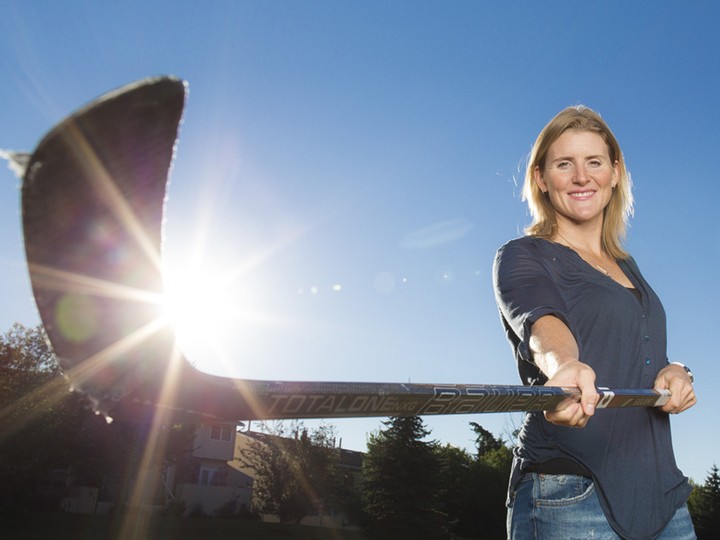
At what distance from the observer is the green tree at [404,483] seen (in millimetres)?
43625

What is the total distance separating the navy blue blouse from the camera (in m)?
2.46

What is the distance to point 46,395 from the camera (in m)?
31.3

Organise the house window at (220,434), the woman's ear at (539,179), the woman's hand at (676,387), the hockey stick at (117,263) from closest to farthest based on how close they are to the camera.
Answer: the hockey stick at (117,263) < the woman's hand at (676,387) < the woman's ear at (539,179) < the house window at (220,434)

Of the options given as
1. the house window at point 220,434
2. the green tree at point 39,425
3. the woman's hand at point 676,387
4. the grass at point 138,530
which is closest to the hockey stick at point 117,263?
the woman's hand at point 676,387

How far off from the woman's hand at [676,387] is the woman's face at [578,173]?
0.89 metres

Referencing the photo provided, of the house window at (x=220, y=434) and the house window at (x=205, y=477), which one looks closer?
the house window at (x=205, y=477)

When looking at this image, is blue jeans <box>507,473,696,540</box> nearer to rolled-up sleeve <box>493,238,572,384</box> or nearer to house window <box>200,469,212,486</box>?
rolled-up sleeve <box>493,238,572,384</box>

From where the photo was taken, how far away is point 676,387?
2.77 meters

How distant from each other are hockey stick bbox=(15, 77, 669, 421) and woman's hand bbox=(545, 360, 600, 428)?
3.28ft

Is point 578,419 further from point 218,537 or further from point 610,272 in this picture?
point 218,537

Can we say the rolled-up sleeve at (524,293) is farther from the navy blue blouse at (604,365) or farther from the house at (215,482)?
the house at (215,482)

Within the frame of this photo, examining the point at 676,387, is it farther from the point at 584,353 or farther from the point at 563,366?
the point at 563,366

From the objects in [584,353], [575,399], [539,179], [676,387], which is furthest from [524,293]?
[539,179]

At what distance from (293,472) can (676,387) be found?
48025mm
